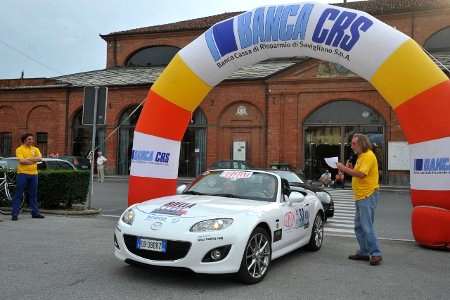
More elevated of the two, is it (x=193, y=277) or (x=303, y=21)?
(x=303, y=21)

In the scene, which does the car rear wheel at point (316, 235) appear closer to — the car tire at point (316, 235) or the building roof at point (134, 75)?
the car tire at point (316, 235)

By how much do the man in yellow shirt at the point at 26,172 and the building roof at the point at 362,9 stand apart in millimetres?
28973

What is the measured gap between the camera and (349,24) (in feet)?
30.9

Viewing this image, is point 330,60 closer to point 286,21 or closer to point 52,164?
point 286,21

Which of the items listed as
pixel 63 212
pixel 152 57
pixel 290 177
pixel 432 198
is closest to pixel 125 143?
pixel 152 57

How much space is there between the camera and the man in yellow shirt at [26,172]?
11.0m

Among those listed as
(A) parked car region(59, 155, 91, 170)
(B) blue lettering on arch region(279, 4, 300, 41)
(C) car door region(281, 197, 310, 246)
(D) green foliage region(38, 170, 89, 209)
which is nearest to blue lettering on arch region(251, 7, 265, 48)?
(B) blue lettering on arch region(279, 4, 300, 41)

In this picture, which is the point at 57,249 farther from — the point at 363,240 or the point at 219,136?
the point at 219,136

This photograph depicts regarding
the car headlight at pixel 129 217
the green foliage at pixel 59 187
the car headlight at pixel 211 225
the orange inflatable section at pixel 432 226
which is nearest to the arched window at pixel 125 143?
the green foliage at pixel 59 187

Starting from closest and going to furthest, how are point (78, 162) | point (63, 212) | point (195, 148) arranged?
1. point (63, 212)
2. point (78, 162)
3. point (195, 148)

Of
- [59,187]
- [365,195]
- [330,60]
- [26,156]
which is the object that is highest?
[330,60]

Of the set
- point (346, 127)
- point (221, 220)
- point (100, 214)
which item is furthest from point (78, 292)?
point (346, 127)

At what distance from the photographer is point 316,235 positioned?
8445mm

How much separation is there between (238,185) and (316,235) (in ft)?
6.43
